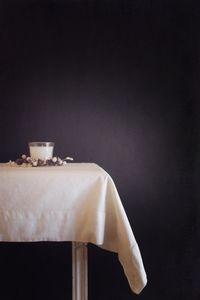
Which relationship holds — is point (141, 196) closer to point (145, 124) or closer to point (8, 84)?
point (145, 124)

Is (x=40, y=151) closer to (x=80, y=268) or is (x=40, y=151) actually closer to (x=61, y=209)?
(x=61, y=209)

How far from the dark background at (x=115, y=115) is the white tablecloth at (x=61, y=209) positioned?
47cm

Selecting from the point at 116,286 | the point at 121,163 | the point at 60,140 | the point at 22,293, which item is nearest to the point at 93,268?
the point at 116,286

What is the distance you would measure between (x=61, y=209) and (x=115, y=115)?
61 cm

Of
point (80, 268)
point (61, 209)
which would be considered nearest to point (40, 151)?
point (61, 209)

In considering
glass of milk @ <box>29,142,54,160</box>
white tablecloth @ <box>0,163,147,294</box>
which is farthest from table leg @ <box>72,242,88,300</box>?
glass of milk @ <box>29,142,54,160</box>

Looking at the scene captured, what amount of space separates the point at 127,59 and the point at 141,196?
0.62 m

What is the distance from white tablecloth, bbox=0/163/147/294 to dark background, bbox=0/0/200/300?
0.47m

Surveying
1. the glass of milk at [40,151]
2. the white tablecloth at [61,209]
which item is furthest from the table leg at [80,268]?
the glass of milk at [40,151]

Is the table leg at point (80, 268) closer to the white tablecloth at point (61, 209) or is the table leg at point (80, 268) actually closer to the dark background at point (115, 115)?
the white tablecloth at point (61, 209)

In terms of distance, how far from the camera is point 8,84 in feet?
4.42

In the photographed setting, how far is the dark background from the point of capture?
1.35m

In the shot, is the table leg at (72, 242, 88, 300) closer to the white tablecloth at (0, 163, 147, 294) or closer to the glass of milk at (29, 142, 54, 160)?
the white tablecloth at (0, 163, 147, 294)

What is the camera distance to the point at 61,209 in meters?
0.89
